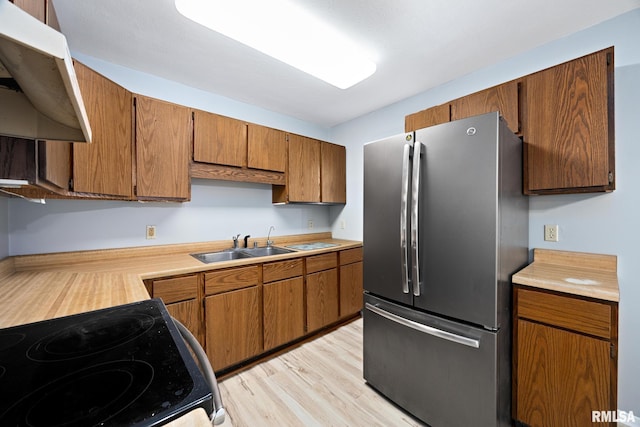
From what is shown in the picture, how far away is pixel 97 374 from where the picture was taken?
563mm

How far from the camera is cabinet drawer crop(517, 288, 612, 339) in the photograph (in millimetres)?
1150

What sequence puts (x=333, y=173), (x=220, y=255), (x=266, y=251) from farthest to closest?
(x=333, y=173), (x=266, y=251), (x=220, y=255)

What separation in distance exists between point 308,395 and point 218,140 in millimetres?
2146

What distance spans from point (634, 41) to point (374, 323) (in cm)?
236

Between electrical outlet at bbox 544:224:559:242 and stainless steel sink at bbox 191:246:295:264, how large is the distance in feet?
6.85

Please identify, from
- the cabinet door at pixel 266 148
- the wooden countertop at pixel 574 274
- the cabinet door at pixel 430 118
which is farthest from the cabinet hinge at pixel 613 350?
the cabinet door at pixel 266 148

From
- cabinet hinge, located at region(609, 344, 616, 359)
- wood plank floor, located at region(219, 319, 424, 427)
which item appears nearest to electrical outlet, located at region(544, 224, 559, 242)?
cabinet hinge, located at region(609, 344, 616, 359)

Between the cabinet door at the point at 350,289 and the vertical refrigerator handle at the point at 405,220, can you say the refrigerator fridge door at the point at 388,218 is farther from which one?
the cabinet door at the point at 350,289

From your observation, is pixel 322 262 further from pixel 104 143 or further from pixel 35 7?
pixel 35 7

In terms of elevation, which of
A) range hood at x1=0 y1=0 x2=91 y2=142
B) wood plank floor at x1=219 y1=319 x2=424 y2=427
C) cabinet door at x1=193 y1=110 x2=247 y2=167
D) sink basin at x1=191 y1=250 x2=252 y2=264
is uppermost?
cabinet door at x1=193 y1=110 x2=247 y2=167

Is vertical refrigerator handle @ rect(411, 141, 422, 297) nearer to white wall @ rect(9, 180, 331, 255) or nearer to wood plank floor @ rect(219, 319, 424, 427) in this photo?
wood plank floor @ rect(219, 319, 424, 427)

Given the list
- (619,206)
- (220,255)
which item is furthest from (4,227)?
(619,206)

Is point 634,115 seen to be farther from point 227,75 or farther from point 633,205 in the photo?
point 227,75

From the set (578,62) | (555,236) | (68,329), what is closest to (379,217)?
(555,236)
